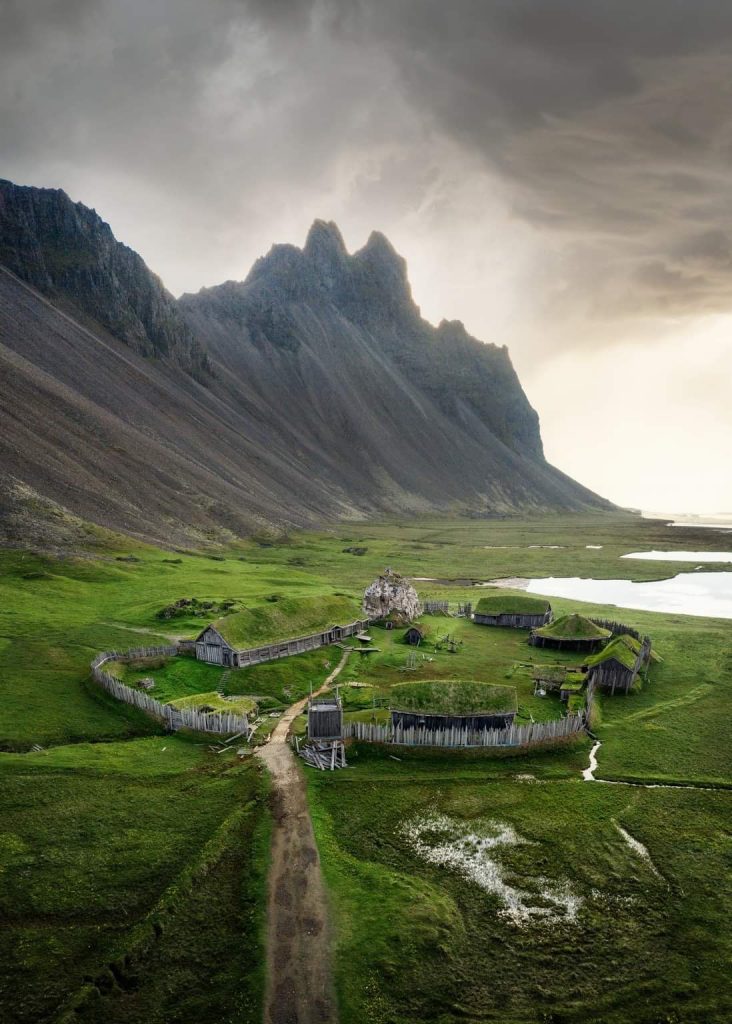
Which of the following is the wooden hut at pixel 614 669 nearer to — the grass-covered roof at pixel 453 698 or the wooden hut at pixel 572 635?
the wooden hut at pixel 572 635

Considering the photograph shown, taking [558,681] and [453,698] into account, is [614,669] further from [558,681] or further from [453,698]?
[453,698]

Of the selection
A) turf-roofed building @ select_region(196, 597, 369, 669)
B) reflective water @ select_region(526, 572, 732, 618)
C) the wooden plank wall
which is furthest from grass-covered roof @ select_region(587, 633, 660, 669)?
reflective water @ select_region(526, 572, 732, 618)

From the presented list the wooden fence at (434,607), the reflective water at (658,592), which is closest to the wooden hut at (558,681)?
the wooden fence at (434,607)

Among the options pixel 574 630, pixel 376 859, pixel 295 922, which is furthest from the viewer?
pixel 574 630

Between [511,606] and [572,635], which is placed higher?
[511,606]

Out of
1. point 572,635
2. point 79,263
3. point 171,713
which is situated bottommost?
point 171,713

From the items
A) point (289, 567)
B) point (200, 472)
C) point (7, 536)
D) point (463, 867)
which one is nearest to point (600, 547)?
point (289, 567)

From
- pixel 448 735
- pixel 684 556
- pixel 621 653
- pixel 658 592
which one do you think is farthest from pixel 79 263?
pixel 448 735
